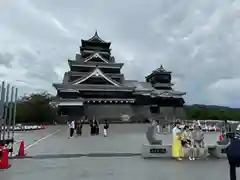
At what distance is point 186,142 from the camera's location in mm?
14516

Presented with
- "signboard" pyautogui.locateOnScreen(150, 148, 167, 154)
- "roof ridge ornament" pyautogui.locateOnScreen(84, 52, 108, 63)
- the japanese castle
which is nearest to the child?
"signboard" pyautogui.locateOnScreen(150, 148, 167, 154)

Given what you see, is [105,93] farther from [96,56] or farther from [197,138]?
[197,138]

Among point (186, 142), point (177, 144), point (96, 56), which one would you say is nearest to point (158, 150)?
point (177, 144)

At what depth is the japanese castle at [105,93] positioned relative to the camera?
69.9 m

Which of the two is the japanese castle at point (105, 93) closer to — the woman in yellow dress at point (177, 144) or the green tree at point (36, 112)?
the green tree at point (36, 112)

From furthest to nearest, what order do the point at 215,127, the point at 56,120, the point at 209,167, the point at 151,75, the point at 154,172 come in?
1. the point at 151,75
2. the point at 56,120
3. the point at 215,127
4. the point at 209,167
5. the point at 154,172

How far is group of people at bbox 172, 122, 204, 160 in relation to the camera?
14039 millimetres

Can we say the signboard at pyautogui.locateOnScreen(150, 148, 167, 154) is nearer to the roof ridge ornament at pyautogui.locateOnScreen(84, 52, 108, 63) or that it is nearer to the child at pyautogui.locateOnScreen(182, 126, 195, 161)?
the child at pyautogui.locateOnScreen(182, 126, 195, 161)

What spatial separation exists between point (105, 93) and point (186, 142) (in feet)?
196

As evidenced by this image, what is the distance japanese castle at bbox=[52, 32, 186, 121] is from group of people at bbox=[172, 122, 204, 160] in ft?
176

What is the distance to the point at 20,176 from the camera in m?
9.50

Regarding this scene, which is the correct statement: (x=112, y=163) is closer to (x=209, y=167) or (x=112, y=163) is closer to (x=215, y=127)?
(x=209, y=167)

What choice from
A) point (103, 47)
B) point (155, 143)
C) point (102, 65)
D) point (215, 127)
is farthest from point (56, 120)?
point (155, 143)

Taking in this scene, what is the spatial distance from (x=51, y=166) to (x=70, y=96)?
5922 cm
